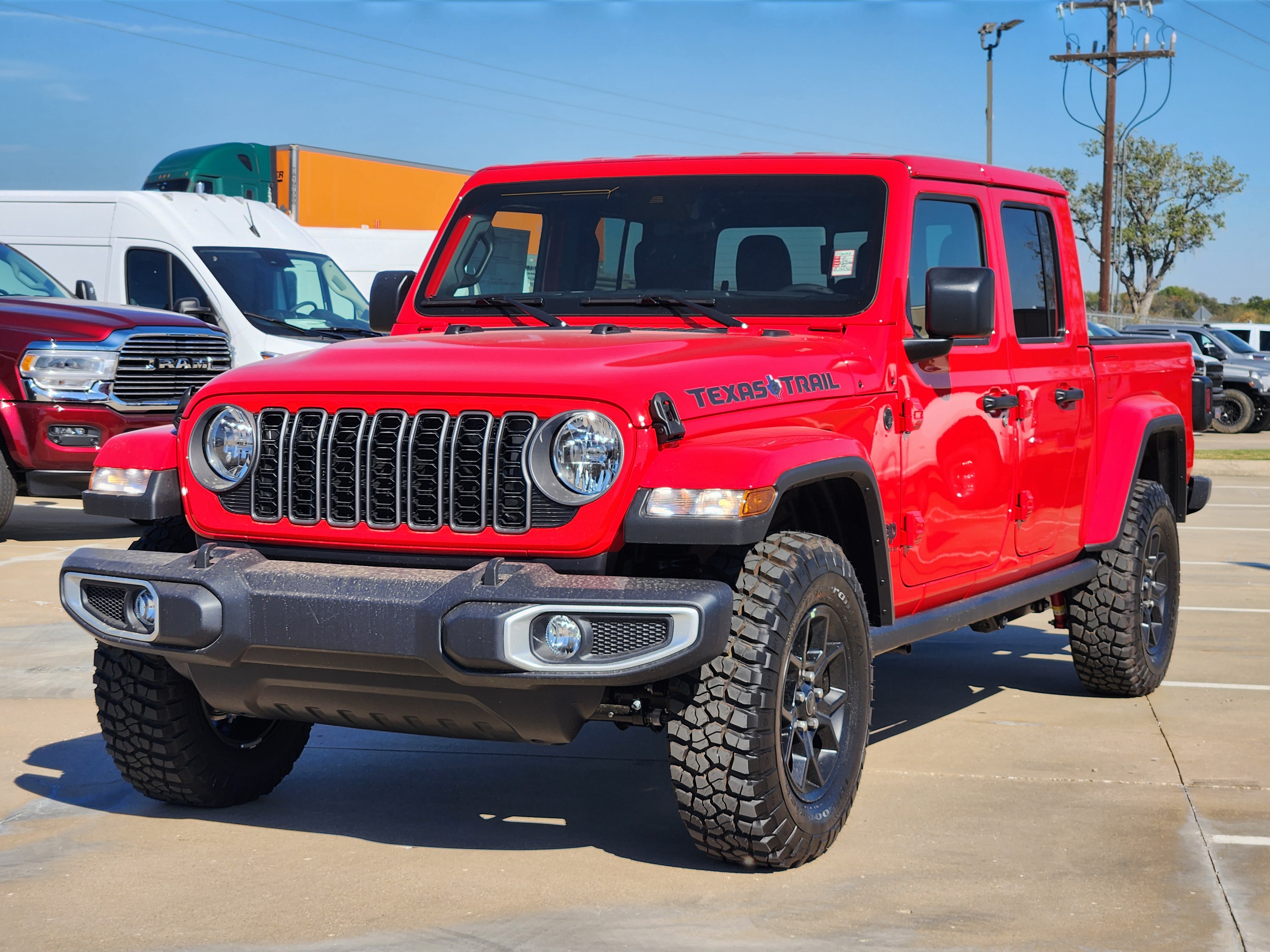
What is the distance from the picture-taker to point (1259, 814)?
4.88 m

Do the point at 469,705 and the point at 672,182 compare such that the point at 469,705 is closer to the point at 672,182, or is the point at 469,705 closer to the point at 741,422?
the point at 741,422

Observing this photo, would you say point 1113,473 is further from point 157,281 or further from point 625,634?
point 157,281

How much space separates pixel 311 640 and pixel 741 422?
1263 mm

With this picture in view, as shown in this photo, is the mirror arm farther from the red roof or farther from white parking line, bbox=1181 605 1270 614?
Result: white parking line, bbox=1181 605 1270 614

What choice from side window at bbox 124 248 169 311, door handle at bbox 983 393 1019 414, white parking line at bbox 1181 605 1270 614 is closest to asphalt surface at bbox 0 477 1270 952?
door handle at bbox 983 393 1019 414

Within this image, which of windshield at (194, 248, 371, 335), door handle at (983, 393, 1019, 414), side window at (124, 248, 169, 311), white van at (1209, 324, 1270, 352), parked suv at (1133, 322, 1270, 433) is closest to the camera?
door handle at (983, 393, 1019, 414)

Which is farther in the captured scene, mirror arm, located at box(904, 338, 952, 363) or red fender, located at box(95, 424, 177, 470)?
mirror arm, located at box(904, 338, 952, 363)

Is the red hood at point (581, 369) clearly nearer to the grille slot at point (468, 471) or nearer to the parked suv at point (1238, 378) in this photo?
the grille slot at point (468, 471)

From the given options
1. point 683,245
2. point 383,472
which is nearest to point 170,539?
point 383,472

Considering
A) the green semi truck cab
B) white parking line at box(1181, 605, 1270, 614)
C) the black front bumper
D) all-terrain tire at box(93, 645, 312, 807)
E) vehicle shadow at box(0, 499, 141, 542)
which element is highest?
the green semi truck cab

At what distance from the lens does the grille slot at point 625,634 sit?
12.2 ft

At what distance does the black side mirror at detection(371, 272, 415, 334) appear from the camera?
560cm

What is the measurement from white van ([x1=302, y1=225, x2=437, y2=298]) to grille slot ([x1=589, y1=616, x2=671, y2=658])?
54.4 feet

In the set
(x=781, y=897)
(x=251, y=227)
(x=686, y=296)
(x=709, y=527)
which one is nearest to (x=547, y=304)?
(x=686, y=296)
